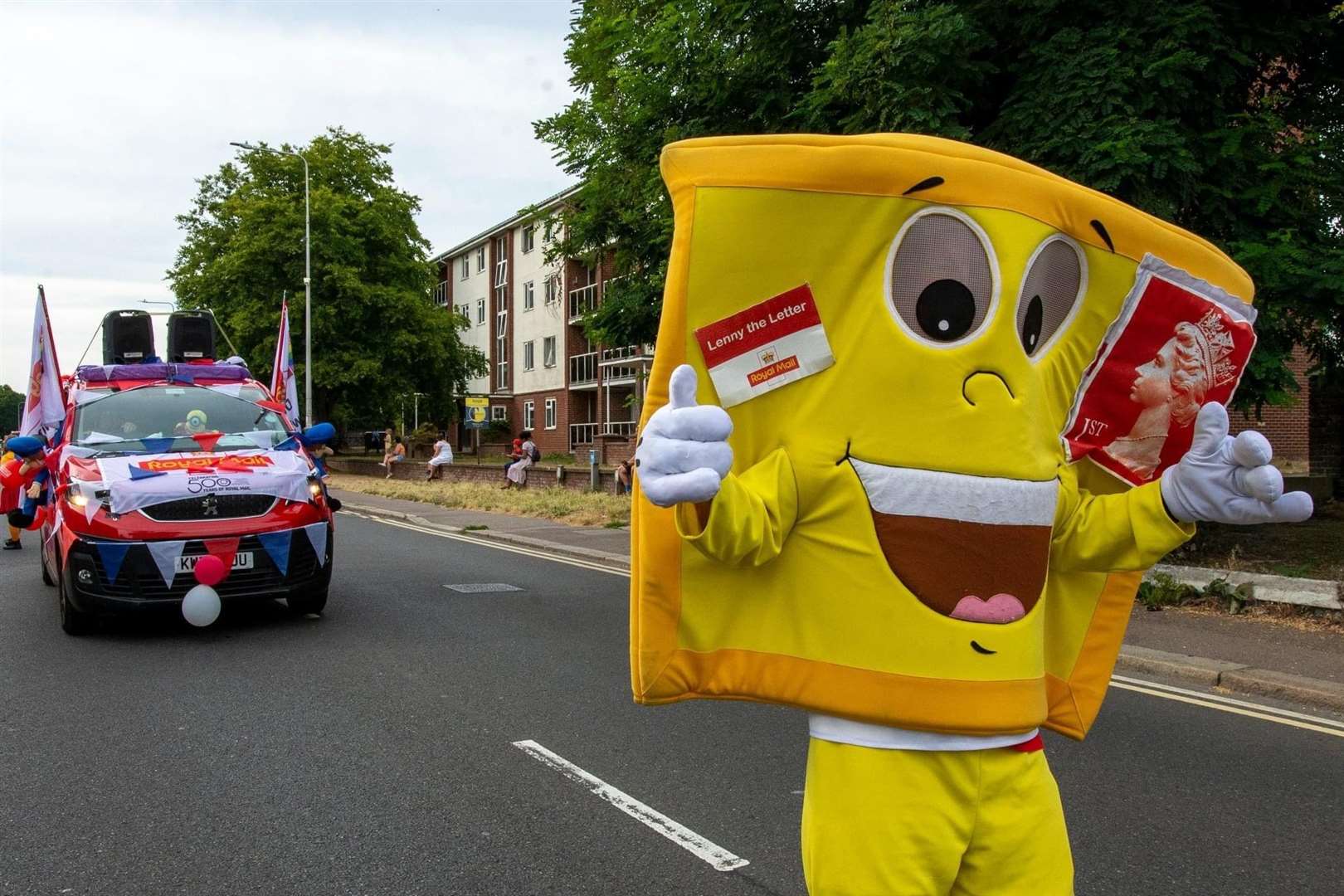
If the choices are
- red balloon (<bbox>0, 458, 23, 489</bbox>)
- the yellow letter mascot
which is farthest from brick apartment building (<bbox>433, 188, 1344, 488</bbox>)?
the yellow letter mascot

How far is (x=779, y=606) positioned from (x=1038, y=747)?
63cm

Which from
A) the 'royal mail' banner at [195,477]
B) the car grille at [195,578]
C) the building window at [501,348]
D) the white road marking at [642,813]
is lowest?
the white road marking at [642,813]

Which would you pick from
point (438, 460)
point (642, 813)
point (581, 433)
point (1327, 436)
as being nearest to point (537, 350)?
point (581, 433)

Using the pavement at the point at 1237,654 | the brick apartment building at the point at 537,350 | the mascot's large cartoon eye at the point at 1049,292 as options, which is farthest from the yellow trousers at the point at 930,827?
the brick apartment building at the point at 537,350

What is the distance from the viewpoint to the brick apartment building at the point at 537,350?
4138 cm

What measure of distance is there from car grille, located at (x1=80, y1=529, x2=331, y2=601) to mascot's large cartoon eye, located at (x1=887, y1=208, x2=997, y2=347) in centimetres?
641

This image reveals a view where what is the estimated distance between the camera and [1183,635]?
25.9ft

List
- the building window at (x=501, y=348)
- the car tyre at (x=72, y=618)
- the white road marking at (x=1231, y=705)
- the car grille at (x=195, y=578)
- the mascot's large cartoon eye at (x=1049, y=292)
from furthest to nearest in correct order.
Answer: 1. the building window at (x=501, y=348)
2. the car tyre at (x=72, y=618)
3. the car grille at (x=195, y=578)
4. the white road marking at (x=1231, y=705)
5. the mascot's large cartoon eye at (x=1049, y=292)

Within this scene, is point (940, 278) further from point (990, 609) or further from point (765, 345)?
point (990, 609)

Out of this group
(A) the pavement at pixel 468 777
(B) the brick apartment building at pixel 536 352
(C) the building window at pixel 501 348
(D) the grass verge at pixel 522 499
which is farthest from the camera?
(C) the building window at pixel 501 348

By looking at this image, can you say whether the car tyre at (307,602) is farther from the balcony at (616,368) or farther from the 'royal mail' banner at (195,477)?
the balcony at (616,368)

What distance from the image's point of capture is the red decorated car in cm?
720

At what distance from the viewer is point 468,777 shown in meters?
4.75

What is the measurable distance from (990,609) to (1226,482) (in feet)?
1.74
